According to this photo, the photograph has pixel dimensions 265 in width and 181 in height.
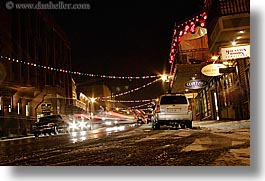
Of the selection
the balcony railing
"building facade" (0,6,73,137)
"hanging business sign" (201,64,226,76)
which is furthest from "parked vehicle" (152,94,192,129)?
"building facade" (0,6,73,137)

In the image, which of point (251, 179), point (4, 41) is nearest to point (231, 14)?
point (251, 179)

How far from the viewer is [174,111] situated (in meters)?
13.4

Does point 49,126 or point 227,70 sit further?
point 49,126

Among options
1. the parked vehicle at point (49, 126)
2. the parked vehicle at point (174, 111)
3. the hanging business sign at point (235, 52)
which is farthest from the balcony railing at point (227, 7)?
the parked vehicle at point (49, 126)

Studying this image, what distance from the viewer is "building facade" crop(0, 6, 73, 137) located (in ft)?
73.2

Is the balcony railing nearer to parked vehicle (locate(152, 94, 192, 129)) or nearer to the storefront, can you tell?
the storefront

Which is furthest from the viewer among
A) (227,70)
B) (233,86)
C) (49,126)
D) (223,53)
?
(49,126)

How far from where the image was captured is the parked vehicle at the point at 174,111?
527 inches

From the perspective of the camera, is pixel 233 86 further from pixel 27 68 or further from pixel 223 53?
pixel 27 68

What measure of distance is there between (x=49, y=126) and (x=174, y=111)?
8.31m

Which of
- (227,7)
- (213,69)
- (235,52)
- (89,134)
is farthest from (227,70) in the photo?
(89,134)

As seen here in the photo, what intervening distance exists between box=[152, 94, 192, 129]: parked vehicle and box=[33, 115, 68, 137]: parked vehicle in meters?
7.53

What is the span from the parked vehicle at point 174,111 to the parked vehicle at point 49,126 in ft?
24.7

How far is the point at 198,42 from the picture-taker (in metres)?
21.1
